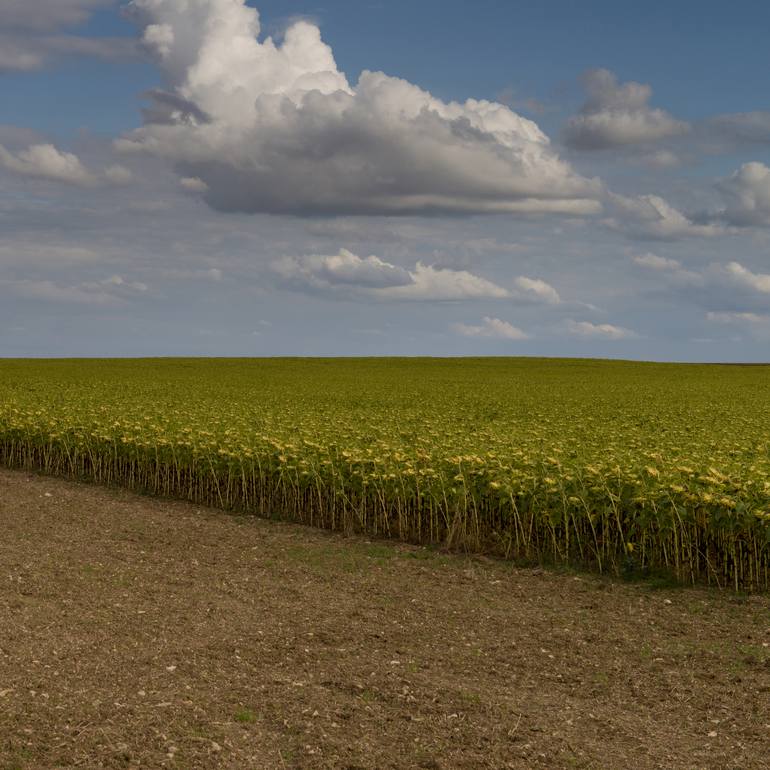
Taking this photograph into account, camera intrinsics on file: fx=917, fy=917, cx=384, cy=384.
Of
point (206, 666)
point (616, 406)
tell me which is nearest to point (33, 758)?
point (206, 666)

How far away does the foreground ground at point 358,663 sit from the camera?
22.5 feet

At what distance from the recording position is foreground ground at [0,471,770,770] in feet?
22.5

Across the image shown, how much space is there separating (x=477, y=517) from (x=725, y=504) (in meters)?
3.69

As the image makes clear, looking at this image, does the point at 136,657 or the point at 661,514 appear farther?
the point at 661,514

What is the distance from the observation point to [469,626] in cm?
1009

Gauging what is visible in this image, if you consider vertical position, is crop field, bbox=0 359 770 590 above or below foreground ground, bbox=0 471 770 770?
above

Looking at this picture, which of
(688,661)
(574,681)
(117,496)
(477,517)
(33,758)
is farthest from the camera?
(117,496)

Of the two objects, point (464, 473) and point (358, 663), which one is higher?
point (464, 473)

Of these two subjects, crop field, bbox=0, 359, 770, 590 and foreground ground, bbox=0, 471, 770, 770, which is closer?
foreground ground, bbox=0, 471, 770, 770

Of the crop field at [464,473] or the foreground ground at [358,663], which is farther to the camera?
the crop field at [464,473]

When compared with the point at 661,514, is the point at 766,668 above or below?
below

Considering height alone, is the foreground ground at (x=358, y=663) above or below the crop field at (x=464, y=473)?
below

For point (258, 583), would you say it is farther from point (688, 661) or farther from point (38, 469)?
point (38, 469)

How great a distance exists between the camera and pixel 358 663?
28.6 feet
